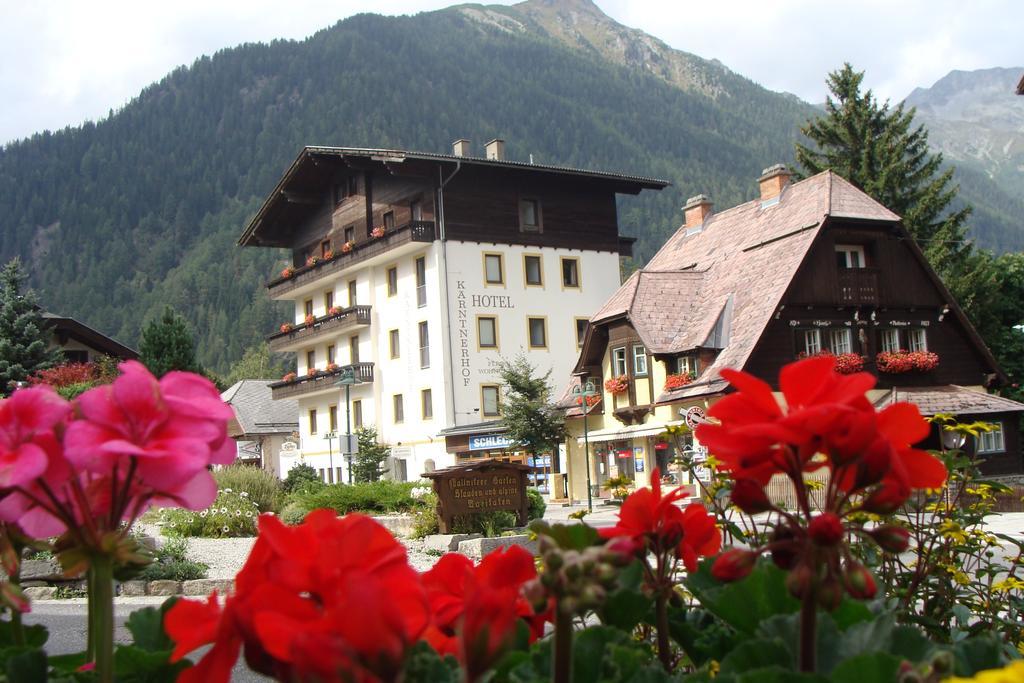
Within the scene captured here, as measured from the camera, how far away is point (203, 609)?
38.4 inches

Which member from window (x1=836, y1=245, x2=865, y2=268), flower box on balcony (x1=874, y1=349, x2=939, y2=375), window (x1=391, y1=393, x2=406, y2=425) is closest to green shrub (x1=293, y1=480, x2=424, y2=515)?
flower box on balcony (x1=874, y1=349, x2=939, y2=375)

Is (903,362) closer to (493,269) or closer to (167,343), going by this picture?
(493,269)

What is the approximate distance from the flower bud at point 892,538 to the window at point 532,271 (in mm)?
42283

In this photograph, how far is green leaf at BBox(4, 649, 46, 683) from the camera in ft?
3.55

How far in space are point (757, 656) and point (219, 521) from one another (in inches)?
839

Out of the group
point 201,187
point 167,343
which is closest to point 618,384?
point 167,343

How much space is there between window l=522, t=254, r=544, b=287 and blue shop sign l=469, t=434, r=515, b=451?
22.7ft

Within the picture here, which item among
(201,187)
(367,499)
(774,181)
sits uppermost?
(201,187)

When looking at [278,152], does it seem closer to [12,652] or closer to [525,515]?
[525,515]

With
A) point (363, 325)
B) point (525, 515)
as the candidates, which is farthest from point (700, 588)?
point (363, 325)

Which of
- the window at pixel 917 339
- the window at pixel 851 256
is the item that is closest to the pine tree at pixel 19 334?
the window at pixel 851 256

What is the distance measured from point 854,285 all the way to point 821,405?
34.2 meters

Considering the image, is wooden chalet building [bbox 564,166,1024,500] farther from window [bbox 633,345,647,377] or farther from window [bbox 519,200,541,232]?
window [bbox 519,200,541,232]

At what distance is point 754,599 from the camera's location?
1205mm
